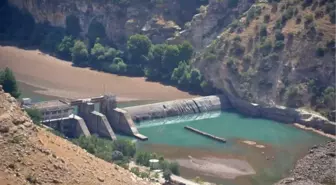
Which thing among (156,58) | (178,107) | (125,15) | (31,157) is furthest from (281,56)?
(31,157)

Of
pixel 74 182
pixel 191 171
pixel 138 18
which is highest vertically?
pixel 138 18

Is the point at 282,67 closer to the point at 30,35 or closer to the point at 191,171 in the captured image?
the point at 191,171

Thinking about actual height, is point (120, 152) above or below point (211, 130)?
below

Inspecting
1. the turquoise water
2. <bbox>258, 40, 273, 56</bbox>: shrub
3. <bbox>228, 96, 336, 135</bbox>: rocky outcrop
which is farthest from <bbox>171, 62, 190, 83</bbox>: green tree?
the turquoise water

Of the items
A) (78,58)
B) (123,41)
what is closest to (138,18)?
(123,41)

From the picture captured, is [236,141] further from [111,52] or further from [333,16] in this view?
[111,52]

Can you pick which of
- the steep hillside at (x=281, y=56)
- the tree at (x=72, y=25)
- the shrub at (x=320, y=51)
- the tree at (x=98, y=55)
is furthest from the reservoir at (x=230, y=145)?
the tree at (x=72, y=25)
